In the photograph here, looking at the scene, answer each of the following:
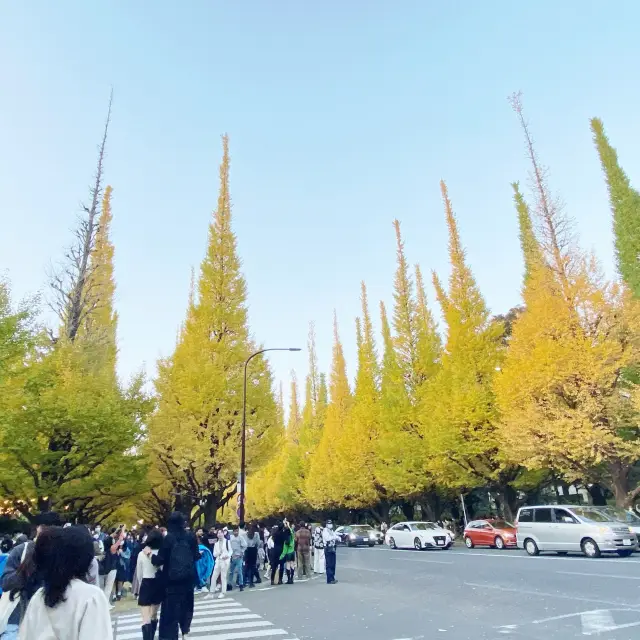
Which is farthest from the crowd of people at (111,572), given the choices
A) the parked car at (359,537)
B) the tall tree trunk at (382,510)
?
the tall tree trunk at (382,510)

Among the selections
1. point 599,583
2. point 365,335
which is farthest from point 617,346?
point 365,335

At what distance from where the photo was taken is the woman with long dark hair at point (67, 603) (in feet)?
7.79

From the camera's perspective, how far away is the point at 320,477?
160 feet

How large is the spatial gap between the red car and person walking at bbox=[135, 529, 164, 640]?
20.3m

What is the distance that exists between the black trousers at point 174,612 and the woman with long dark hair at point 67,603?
469cm

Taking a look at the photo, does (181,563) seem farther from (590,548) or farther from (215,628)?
(590,548)

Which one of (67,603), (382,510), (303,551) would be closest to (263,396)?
(303,551)

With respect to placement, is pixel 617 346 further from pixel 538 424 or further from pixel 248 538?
pixel 248 538

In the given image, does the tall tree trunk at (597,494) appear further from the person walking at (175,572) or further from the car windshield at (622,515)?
the person walking at (175,572)

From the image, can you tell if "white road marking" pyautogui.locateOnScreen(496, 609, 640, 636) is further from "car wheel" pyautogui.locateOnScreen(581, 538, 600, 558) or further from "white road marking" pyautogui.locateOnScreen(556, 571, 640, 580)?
"car wheel" pyautogui.locateOnScreen(581, 538, 600, 558)

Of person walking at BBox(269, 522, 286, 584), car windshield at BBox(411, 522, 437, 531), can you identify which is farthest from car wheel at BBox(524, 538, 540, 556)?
person walking at BBox(269, 522, 286, 584)

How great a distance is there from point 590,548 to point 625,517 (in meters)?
3.82

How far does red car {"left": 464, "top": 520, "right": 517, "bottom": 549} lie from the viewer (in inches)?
918

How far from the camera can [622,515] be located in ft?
63.0
